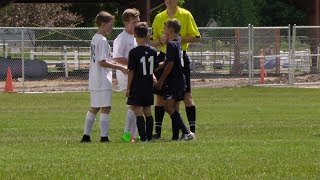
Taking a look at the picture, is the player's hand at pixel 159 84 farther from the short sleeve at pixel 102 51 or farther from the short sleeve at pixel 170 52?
the short sleeve at pixel 102 51

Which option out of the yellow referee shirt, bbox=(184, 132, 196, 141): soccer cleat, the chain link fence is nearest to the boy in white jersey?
the yellow referee shirt

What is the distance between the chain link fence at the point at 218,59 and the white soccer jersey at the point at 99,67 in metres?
19.7

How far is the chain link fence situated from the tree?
69.0 feet

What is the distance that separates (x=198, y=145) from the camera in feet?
40.6

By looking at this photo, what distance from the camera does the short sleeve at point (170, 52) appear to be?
13.5m

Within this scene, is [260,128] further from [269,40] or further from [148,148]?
[269,40]

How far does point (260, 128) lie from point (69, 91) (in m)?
16.2

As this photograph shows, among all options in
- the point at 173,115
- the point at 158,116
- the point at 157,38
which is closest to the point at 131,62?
the point at 173,115

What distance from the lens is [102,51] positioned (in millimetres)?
13383

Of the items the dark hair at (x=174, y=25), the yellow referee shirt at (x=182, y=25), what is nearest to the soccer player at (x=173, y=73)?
the dark hair at (x=174, y=25)

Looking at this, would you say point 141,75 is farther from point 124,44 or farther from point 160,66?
point 124,44

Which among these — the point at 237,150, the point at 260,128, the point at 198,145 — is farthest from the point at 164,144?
the point at 260,128

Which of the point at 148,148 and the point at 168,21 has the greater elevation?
the point at 168,21

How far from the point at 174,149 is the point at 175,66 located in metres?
2.03
